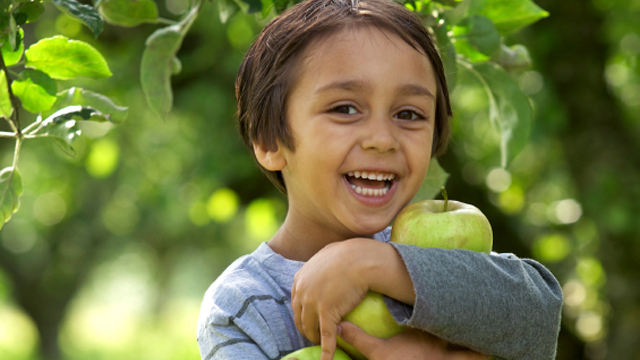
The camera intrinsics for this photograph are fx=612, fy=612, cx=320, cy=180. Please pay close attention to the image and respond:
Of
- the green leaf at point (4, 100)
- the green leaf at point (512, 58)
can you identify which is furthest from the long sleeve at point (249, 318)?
the green leaf at point (512, 58)

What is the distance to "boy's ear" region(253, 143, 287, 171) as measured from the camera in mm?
1408

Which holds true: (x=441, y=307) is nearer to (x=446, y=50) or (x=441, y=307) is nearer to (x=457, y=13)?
(x=446, y=50)

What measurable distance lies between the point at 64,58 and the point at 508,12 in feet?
3.69

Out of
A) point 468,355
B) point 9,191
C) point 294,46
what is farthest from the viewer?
point 294,46

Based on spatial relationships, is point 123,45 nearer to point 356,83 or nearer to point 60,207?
point 356,83

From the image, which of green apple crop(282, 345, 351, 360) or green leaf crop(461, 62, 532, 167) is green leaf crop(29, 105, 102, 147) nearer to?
green apple crop(282, 345, 351, 360)

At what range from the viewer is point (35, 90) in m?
1.28

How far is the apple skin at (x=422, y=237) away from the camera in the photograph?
1.09 meters

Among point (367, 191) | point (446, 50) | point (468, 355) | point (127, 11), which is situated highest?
point (127, 11)

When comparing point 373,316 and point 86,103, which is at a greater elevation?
point 86,103

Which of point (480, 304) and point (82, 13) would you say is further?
point (82, 13)

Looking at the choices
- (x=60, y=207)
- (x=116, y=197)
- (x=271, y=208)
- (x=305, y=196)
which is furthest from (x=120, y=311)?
(x=305, y=196)

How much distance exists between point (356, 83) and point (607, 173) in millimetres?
3520

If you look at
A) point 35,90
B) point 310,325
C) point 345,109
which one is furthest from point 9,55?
point 310,325
